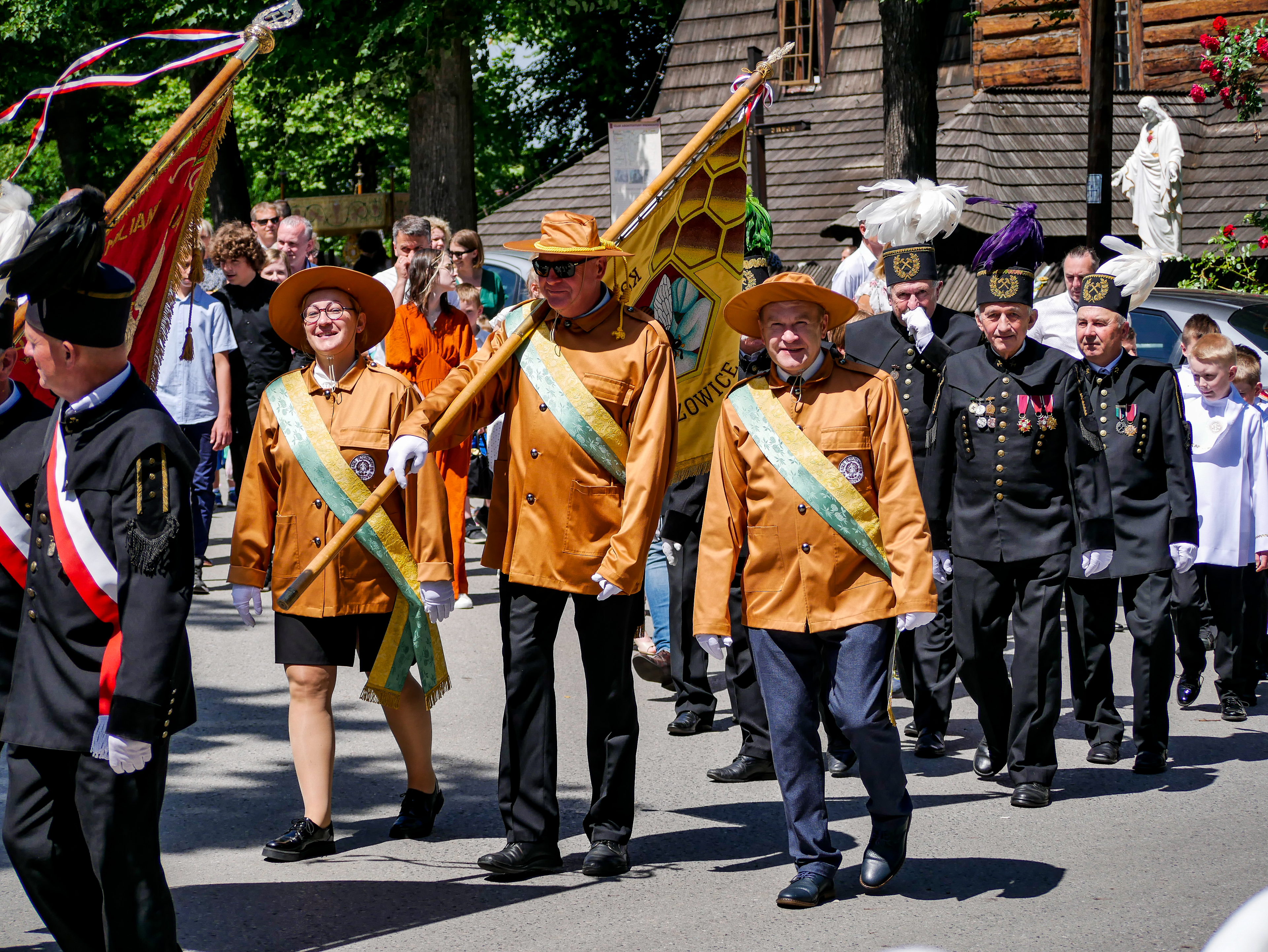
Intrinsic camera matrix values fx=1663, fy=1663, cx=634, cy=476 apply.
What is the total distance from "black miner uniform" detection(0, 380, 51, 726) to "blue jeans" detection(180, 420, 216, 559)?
19.1 feet

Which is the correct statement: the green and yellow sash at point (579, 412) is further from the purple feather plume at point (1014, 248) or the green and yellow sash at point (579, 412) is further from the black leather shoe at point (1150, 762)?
the black leather shoe at point (1150, 762)

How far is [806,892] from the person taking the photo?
5367mm

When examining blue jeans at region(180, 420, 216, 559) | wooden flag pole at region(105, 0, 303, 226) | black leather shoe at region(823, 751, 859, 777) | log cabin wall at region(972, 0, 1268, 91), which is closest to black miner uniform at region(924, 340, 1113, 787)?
black leather shoe at region(823, 751, 859, 777)

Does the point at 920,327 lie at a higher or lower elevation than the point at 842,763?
higher

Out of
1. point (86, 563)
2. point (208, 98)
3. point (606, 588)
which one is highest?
point (208, 98)

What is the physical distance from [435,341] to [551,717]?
4.22 metres

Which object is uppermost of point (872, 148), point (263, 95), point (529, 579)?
point (263, 95)

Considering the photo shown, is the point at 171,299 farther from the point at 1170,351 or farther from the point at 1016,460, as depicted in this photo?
the point at 1170,351

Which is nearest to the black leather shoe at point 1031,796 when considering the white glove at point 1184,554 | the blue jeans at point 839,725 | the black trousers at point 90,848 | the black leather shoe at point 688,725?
the blue jeans at point 839,725

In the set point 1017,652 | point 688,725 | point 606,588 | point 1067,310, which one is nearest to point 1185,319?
point 1067,310

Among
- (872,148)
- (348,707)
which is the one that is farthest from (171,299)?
(872,148)

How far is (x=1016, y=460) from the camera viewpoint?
6.96 m

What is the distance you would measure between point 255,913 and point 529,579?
1.40 m

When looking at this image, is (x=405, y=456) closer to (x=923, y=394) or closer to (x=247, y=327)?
(x=923, y=394)
